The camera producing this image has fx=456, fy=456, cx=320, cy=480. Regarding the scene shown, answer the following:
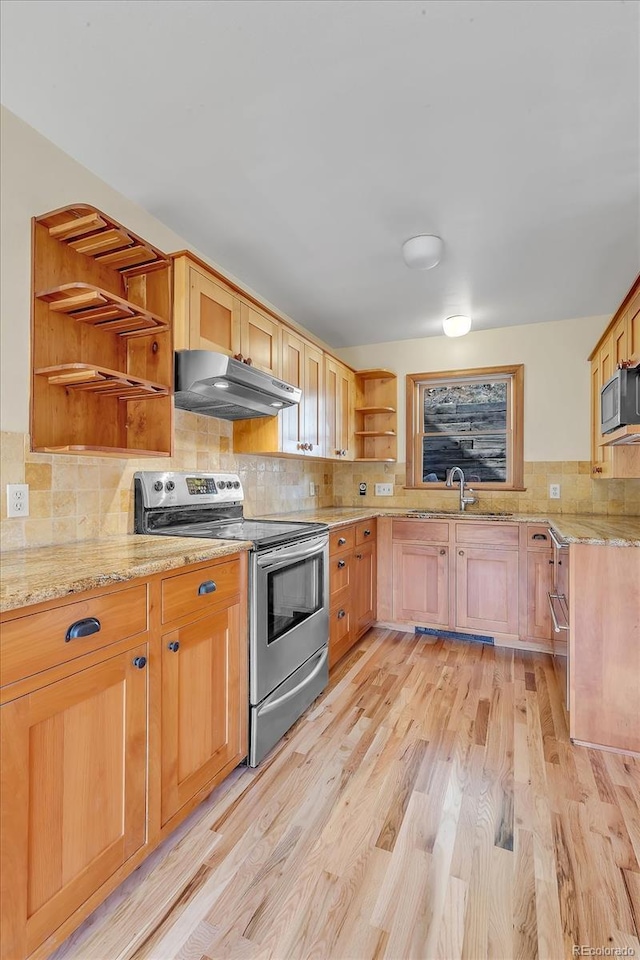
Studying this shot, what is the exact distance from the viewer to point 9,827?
98 centimetres

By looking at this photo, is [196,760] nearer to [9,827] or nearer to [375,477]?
[9,827]

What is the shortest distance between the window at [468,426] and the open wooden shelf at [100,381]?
267cm

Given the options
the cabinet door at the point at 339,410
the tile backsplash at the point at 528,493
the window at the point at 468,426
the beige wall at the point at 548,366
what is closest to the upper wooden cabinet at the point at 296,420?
the cabinet door at the point at 339,410

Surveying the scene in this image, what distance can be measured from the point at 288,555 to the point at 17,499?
3.57ft

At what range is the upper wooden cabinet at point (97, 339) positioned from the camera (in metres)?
1.67

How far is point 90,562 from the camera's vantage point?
54.7 inches

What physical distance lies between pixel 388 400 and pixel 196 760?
332 centimetres

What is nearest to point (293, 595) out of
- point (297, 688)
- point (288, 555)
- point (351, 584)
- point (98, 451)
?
point (288, 555)

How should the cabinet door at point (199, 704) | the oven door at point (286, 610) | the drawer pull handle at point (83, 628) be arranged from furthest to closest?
the oven door at point (286, 610) → the cabinet door at point (199, 704) → the drawer pull handle at point (83, 628)

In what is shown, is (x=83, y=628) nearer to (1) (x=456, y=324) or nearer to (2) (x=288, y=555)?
(2) (x=288, y=555)

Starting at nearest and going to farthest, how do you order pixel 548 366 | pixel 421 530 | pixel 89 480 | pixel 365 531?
1. pixel 89 480
2. pixel 365 531
3. pixel 421 530
4. pixel 548 366

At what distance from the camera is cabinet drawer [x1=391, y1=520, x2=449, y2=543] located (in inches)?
Answer: 134

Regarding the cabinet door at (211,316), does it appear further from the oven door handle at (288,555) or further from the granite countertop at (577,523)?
the granite countertop at (577,523)

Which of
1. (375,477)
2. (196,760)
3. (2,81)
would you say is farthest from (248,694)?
(375,477)
